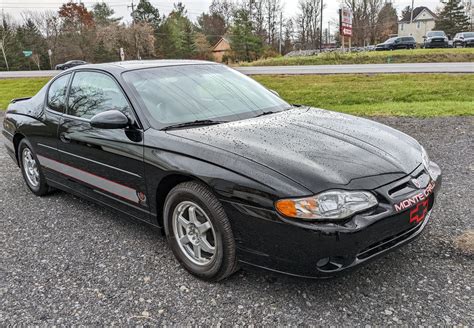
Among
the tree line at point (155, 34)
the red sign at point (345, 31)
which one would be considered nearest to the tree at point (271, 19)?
the tree line at point (155, 34)

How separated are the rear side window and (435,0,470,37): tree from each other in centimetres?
6865

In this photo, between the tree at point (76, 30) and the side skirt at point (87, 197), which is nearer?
the side skirt at point (87, 197)

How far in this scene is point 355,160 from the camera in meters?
2.61

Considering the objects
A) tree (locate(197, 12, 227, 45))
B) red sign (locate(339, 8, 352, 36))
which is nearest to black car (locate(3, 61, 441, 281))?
red sign (locate(339, 8, 352, 36))

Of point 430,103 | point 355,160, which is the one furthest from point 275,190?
point 430,103

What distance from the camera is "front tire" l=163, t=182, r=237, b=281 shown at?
2.62 metres

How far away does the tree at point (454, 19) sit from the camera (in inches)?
2395

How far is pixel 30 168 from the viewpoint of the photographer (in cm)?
489

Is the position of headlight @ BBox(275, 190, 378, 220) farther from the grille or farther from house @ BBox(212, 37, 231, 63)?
house @ BBox(212, 37, 231, 63)

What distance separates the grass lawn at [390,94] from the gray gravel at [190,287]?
5.47 meters

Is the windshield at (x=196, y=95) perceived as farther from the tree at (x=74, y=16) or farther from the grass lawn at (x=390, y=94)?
the tree at (x=74, y=16)

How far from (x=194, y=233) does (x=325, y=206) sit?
3.36ft

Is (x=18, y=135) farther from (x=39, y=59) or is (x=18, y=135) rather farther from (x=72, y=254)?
(x=39, y=59)

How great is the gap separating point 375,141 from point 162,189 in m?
1.58
